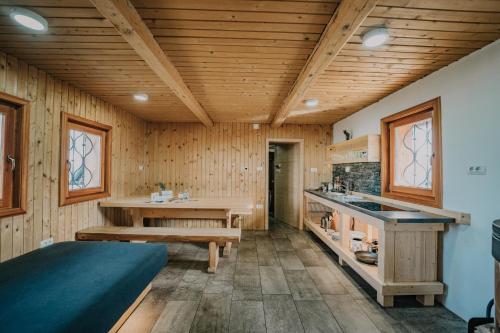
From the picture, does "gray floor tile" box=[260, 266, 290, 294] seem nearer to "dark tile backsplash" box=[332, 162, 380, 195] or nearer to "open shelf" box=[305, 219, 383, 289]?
"open shelf" box=[305, 219, 383, 289]

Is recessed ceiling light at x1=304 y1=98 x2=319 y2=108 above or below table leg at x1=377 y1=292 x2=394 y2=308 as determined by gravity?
above

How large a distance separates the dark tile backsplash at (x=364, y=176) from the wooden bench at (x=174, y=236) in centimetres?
216

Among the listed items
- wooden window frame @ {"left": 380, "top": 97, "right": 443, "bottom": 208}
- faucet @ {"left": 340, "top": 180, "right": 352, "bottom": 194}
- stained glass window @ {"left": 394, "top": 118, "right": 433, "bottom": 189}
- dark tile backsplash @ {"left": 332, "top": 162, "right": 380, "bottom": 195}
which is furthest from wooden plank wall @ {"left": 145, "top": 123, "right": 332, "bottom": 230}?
stained glass window @ {"left": 394, "top": 118, "right": 433, "bottom": 189}

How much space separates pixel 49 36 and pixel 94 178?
6.97 feet

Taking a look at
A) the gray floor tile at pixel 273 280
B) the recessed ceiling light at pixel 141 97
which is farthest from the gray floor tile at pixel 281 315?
the recessed ceiling light at pixel 141 97

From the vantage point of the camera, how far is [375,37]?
5.42ft

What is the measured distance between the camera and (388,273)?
85.4 inches

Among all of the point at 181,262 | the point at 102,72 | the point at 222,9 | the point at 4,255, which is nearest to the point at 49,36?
the point at 102,72

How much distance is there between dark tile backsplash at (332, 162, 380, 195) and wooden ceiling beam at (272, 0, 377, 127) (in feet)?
6.15

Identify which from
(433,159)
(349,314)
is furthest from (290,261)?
(433,159)

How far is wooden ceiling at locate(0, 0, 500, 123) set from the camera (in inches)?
57.2

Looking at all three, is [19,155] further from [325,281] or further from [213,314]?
[325,281]

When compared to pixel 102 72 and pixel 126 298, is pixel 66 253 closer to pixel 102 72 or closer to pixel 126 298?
pixel 126 298

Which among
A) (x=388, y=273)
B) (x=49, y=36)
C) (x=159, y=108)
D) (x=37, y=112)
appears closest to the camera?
(x=49, y=36)
